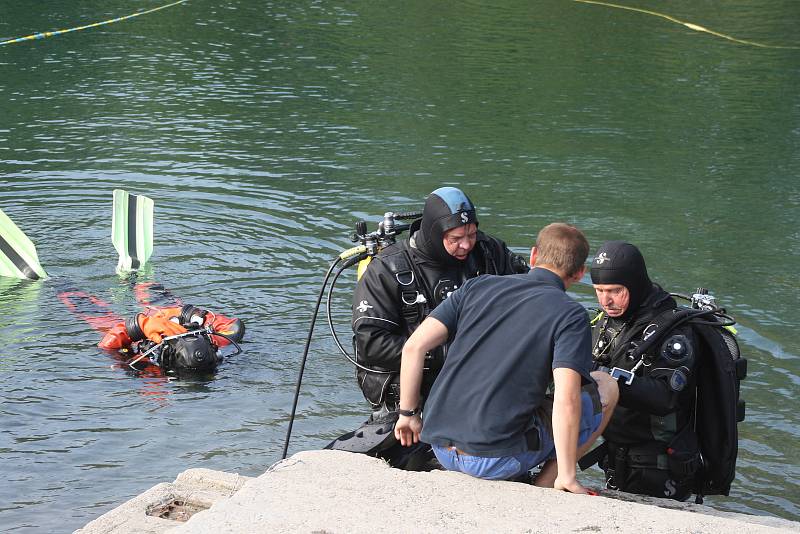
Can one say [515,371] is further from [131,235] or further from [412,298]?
[131,235]

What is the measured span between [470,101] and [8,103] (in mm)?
7453

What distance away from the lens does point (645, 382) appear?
4.71m

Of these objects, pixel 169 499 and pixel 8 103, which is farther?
pixel 8 103

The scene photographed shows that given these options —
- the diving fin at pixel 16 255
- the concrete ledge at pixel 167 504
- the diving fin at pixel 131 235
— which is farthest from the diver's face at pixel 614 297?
the diving fin at pixel 16 255

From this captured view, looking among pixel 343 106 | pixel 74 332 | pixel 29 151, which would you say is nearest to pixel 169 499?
pixel 74 332

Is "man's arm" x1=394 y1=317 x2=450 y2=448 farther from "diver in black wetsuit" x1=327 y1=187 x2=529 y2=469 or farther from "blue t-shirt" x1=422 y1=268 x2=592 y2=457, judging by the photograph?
"diver in black wetsuit" x1=327 y1=187 x2=529 y2=469

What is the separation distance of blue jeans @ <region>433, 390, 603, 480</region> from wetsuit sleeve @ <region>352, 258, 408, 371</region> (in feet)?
2.91

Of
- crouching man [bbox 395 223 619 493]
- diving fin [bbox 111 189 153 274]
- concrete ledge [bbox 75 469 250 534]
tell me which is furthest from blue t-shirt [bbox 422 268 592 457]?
diving fin [bbox 111 189 153 274]

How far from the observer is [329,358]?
26.5 ft

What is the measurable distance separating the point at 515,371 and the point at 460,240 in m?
1.21

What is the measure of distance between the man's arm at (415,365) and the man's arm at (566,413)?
0.52 m

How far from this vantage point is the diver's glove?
777 cm

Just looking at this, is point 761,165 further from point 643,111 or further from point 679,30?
point 679,30

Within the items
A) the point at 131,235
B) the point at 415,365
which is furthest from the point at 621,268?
the point at 131,235
